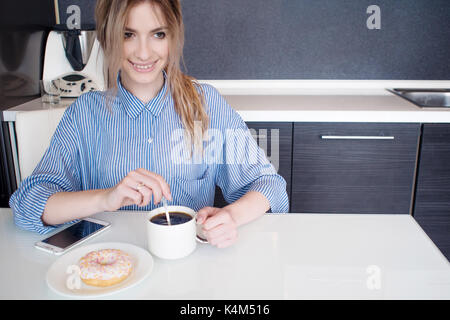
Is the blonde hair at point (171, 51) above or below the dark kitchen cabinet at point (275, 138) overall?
above

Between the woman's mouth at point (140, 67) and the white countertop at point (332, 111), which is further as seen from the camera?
the white countertop at point (332, 111)

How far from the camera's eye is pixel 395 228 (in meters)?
0.95

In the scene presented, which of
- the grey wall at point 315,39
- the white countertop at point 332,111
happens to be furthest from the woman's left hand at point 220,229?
the grey wall at point 315,39

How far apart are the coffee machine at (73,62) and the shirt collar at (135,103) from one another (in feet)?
2.75

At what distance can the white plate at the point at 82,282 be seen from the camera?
2.31ft

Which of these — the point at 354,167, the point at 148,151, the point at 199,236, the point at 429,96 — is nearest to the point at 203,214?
the point at 199,236

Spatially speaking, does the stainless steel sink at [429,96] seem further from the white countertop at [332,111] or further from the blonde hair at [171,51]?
the blonde hair at [171,51]

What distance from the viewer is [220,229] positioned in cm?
85

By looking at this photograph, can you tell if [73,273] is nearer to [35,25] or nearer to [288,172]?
[288,172]

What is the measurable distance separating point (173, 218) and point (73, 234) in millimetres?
244

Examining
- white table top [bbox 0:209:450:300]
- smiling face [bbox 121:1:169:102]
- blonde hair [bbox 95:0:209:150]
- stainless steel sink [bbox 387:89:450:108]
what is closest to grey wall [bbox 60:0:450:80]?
stainless steel sink [bbox 387:89:450:108]

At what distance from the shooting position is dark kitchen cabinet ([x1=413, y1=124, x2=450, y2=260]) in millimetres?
1915

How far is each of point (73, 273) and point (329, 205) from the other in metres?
1.49

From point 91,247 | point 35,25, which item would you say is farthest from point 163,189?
point 35,25
